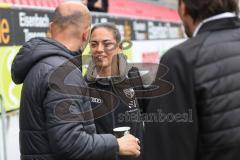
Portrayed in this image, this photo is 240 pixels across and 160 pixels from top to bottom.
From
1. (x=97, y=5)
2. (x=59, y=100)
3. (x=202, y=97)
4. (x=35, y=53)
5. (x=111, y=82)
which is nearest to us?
(x=202, y=97)

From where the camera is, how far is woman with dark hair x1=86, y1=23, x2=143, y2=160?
3520 millimetres

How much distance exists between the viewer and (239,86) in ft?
6.70

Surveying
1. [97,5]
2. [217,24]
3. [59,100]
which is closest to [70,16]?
[59,100]

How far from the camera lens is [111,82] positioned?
143 inches

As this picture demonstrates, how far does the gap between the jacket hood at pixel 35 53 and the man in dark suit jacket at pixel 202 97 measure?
2.74 ft

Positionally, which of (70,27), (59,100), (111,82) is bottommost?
(111,82)

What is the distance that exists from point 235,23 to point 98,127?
1.65 meters

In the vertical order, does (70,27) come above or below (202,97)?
above

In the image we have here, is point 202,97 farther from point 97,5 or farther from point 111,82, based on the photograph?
point 97,5

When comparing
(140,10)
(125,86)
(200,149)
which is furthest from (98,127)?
(140,10)

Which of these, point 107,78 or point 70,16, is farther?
point 107,78

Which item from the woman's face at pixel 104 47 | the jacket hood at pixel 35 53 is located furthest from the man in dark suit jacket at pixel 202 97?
the woman's face at pixel 104 47

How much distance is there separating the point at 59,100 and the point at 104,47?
4.53ft

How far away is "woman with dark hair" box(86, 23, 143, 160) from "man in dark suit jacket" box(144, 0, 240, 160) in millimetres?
1451
